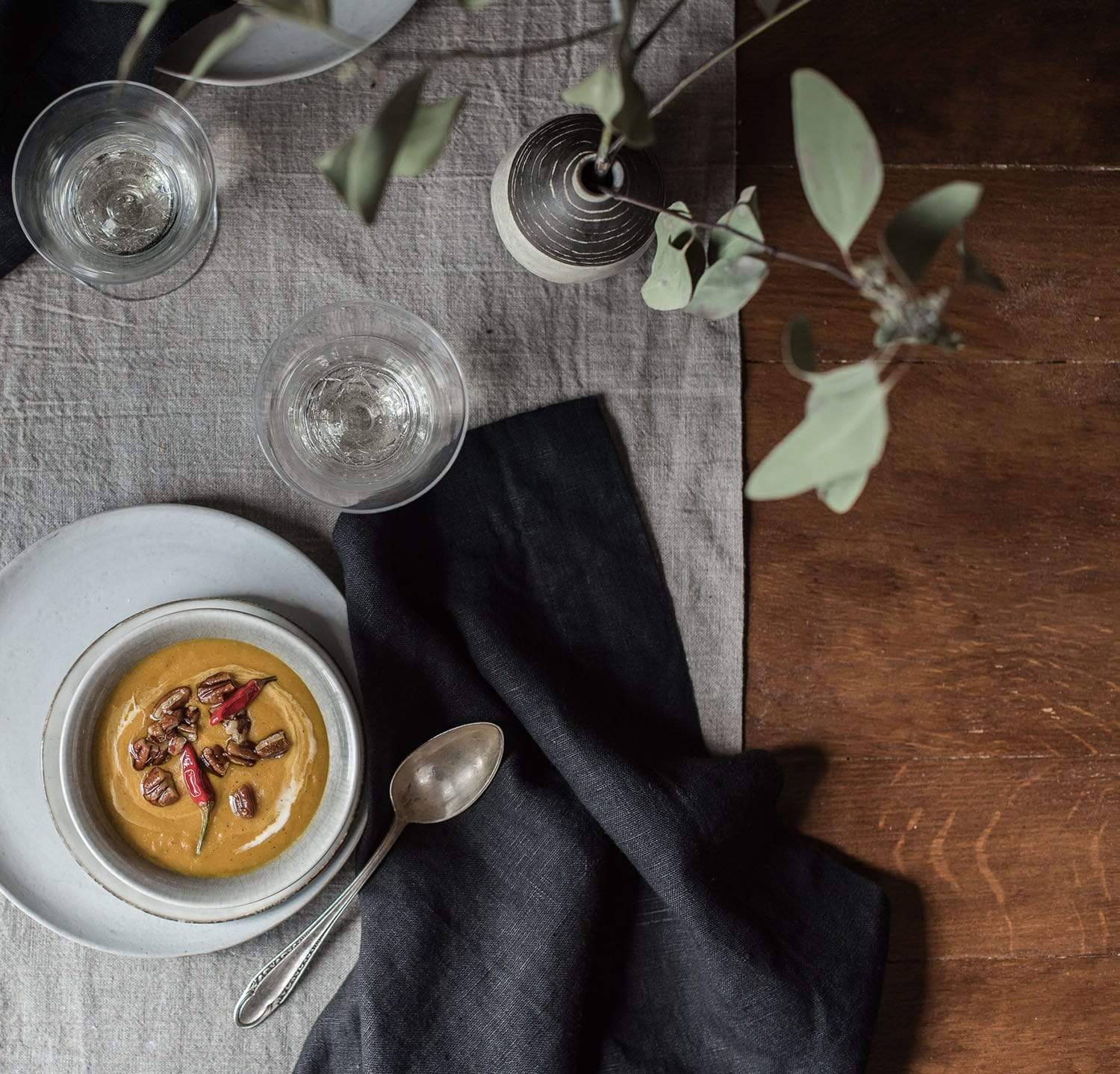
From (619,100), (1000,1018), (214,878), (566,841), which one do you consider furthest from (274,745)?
(1000,1018)

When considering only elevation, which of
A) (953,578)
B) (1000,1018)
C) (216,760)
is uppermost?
(953,578)

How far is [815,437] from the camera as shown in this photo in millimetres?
569

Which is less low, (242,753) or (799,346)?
(799,346)

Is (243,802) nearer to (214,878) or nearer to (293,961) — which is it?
(214,878)

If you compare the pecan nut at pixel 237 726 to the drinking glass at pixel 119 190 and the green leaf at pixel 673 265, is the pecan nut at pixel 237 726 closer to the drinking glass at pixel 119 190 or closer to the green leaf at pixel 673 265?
the drinking glass at pixel 119 190

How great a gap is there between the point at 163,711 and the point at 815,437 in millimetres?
709

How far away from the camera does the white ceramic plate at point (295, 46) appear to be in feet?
3.46

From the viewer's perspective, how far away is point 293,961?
42.7 inches

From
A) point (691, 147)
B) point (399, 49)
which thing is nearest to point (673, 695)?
point (691, 147)

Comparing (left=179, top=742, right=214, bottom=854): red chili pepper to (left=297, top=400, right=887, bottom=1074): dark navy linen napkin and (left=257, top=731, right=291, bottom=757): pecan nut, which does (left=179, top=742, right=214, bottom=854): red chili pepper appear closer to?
(left=257, top=731, right=291, bottom=757): pecan nut

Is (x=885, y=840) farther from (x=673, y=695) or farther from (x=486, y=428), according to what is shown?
(x=486, y=428)

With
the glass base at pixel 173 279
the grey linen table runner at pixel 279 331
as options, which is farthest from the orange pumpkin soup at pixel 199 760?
the glass base at pixel 173 279

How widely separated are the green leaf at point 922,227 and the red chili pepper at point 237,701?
688 mm

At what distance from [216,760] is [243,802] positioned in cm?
5
